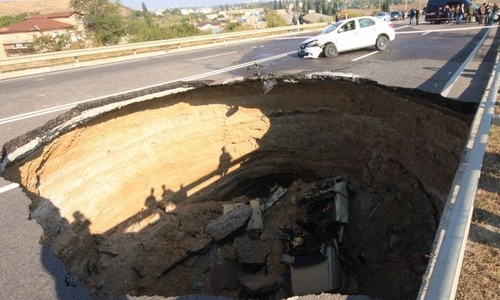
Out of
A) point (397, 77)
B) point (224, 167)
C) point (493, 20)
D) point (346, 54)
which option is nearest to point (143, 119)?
point (224, 167)

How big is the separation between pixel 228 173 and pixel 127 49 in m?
9.42

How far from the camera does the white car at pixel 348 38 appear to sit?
42.4ft

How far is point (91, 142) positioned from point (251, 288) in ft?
14.5

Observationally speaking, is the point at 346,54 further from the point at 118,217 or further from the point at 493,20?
the point at 493,20

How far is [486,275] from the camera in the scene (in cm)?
265

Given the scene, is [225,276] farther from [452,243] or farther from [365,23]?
[365,23]

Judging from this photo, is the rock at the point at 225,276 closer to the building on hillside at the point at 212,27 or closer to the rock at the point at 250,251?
the rock at the point at 250,251

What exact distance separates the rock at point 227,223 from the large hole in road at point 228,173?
186 millimetres

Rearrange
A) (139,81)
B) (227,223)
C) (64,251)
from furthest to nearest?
(139,81) → (227,223) → (64,251)

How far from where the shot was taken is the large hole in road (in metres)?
6.67

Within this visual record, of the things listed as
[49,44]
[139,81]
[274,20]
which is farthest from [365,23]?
[274,20]

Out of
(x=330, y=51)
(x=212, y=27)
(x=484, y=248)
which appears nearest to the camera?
(x=484, y=248)

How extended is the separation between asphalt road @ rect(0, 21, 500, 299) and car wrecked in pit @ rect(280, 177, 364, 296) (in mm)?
3129

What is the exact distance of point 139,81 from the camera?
33.4ft
